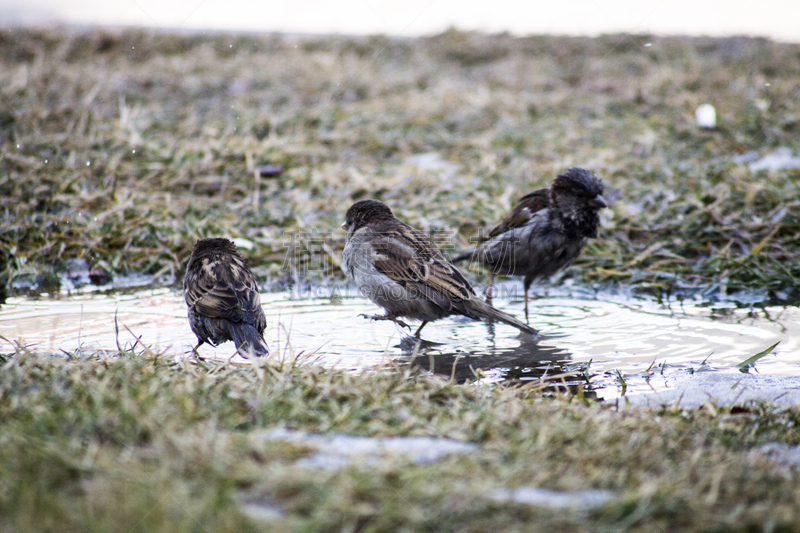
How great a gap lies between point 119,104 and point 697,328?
8.05 m

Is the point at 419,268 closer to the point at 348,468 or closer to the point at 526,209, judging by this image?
the point at 526,209

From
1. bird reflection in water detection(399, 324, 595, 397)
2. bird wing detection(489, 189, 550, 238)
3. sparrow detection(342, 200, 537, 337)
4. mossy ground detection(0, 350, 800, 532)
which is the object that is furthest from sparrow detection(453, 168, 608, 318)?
mossy ground detection(0, 350, 800, 532)

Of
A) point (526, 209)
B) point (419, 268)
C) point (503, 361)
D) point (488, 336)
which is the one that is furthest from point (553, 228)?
point (503, 361)

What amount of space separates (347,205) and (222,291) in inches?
127

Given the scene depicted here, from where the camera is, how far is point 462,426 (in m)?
2.58

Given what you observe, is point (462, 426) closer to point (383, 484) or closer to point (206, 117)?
point (383, 484)

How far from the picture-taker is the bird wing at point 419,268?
15.8 ft

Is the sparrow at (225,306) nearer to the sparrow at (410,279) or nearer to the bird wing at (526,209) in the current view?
the sparrow at (410,279)

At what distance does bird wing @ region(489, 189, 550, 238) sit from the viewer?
5793 mm

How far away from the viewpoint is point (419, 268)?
16.0 ft

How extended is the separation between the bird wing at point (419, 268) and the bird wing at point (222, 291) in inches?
39.3

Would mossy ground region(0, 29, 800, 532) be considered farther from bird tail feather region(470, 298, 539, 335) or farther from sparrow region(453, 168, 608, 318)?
bird tail feather region(470, 298, 539, 335)

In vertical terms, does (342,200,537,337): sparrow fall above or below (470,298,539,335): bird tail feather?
above

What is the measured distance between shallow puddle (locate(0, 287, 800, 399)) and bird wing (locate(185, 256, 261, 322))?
0.93 ft
